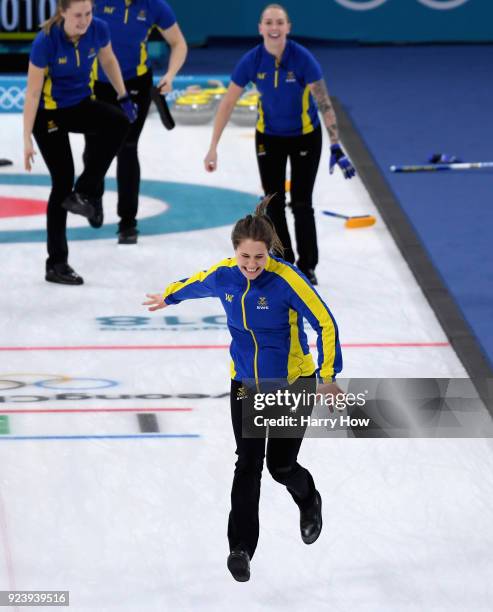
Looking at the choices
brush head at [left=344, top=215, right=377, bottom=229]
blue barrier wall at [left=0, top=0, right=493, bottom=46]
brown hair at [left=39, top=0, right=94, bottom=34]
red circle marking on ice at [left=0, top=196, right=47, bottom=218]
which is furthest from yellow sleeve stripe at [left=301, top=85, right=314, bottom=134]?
blue barrier wall at [left=0, top=0, right=493, bottom=46]

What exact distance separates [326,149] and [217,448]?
6.80 metres

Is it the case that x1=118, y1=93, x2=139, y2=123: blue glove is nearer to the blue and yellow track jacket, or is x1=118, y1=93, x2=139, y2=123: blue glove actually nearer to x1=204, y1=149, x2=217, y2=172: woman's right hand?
x1=204, y1=149, x2=217, y2=172: woman's right hand

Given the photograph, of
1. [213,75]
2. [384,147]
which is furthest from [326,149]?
[213,75]

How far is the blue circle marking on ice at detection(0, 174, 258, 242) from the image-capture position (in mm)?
10312

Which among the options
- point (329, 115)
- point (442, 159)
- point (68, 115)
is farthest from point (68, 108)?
point (442, 159)

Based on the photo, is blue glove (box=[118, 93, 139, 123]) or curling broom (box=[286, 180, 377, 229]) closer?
blue glove (box=[118, 93, 139, 123])

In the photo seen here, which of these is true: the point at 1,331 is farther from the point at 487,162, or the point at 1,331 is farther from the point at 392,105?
the point at 392,105

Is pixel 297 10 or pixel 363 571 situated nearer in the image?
pixel 363 571

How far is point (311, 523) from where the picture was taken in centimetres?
540

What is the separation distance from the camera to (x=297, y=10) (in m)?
17.4

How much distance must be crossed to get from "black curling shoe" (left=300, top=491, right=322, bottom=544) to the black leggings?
14.5 ft

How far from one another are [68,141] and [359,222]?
2.77 m

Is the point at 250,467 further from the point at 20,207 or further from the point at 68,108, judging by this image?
the point at 20,207
